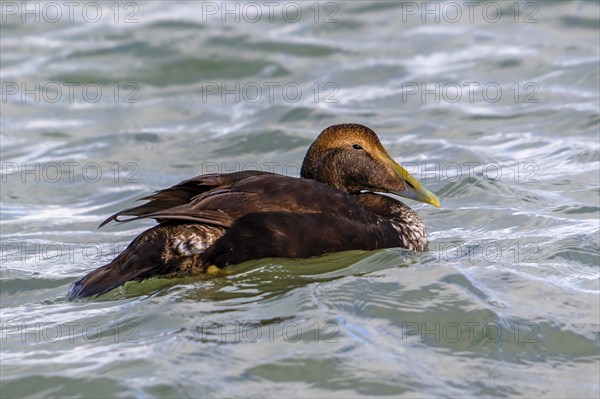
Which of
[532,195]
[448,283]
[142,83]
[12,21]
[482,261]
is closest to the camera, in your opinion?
[448,283]

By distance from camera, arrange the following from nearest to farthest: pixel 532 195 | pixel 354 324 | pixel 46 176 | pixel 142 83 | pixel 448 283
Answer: pixel 354 324, pixel 448 283, pixel 532 195, pixel 46 176, pixel 142 83

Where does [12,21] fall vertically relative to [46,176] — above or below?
above

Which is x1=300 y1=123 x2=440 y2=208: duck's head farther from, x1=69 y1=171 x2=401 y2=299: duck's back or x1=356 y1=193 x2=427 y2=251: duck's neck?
x1=69 y1=171 x2=401 y2=299: duck's back

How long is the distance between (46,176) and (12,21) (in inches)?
216

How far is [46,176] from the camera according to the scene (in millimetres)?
10992

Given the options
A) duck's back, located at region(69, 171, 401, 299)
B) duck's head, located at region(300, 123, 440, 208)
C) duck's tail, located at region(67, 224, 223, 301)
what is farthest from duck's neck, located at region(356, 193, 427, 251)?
duck's tail, located at region(67, 224, 223, 301)

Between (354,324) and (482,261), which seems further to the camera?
(482,261)

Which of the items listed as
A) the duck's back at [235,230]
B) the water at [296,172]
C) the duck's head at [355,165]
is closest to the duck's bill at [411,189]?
the duck's head at [355,165]

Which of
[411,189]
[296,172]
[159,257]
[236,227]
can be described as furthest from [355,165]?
[296,172]

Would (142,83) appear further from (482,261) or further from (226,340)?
(226,340)

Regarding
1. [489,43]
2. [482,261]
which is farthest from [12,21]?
[482,261]

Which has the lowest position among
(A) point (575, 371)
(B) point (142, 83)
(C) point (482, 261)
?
(A) point (575, 371)

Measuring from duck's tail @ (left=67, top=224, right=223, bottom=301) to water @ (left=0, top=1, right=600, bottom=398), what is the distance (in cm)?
11

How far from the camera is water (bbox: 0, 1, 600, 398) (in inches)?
224
